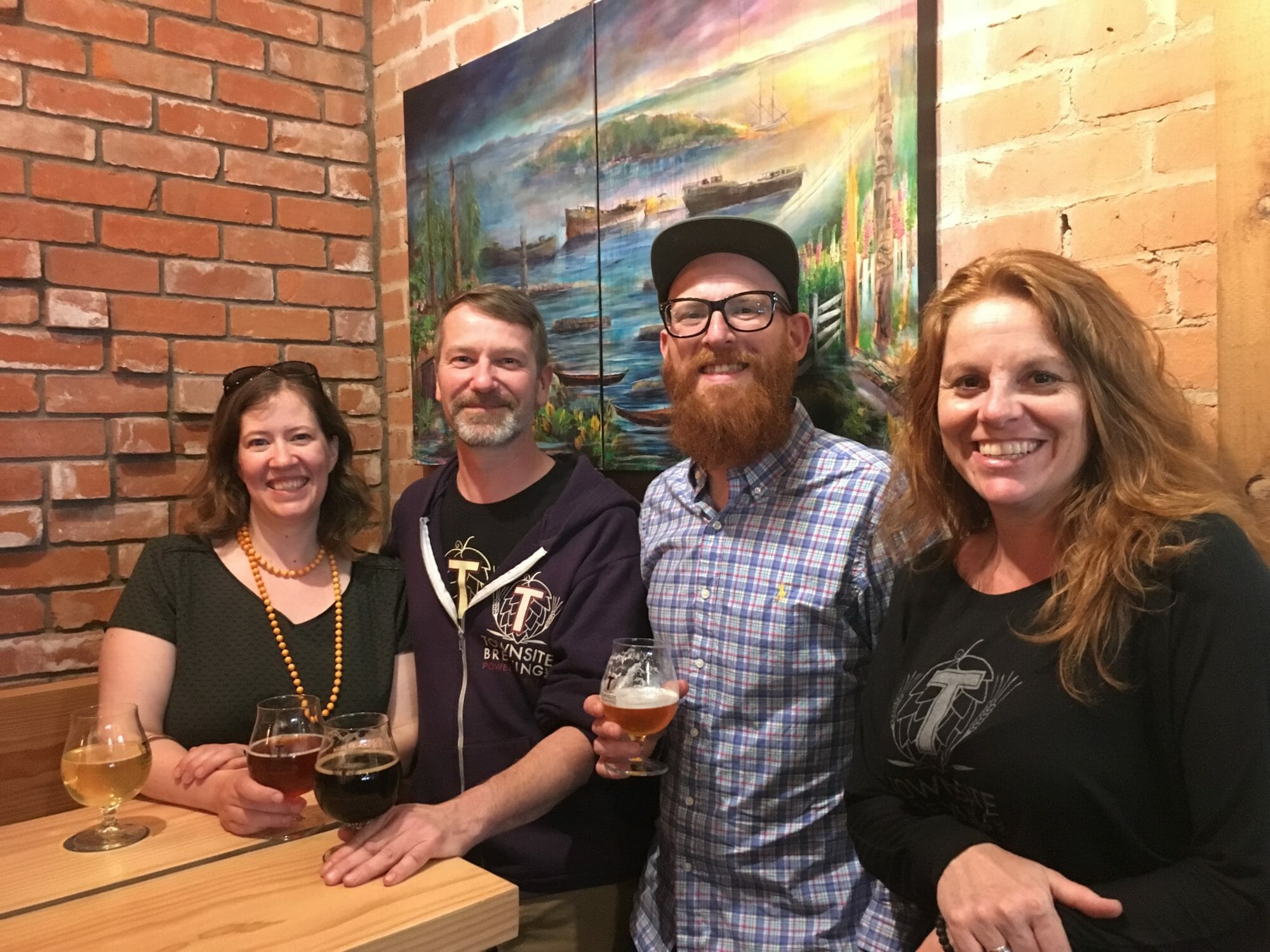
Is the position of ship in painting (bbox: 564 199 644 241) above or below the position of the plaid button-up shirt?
above

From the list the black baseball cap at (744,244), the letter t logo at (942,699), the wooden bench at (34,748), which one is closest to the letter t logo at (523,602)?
the black baseball cap at (744,244)

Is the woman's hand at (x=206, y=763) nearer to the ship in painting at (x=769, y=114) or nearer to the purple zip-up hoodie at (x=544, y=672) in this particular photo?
the purple zip-up hoodie at (x=544, y=672)

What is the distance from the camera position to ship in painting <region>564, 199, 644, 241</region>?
220cm

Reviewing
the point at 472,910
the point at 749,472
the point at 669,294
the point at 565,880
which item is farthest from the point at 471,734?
the point at 669,294

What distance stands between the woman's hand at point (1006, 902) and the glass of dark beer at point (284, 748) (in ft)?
3.04

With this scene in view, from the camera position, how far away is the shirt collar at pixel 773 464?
1667 millimetres

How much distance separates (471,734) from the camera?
1863 millimetres

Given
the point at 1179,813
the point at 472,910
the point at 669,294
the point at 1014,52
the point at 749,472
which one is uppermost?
the point at 1014,52

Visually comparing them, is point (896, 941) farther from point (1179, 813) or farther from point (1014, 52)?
point (1014, 52)

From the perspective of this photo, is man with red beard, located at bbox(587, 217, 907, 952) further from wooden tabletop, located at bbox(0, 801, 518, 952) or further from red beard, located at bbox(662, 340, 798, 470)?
wooden tabletop, located at bbox(0, 801, 518, 952)

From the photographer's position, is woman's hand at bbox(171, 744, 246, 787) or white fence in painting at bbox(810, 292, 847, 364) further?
white fence in painting at bbox(810, 292, 847, 364)

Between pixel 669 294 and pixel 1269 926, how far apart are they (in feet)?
4.47

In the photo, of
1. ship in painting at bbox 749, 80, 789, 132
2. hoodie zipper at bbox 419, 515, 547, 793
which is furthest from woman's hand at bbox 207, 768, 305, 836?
ship in painting at bbox 749, 80, 789, 132

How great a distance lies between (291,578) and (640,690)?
1.03m
